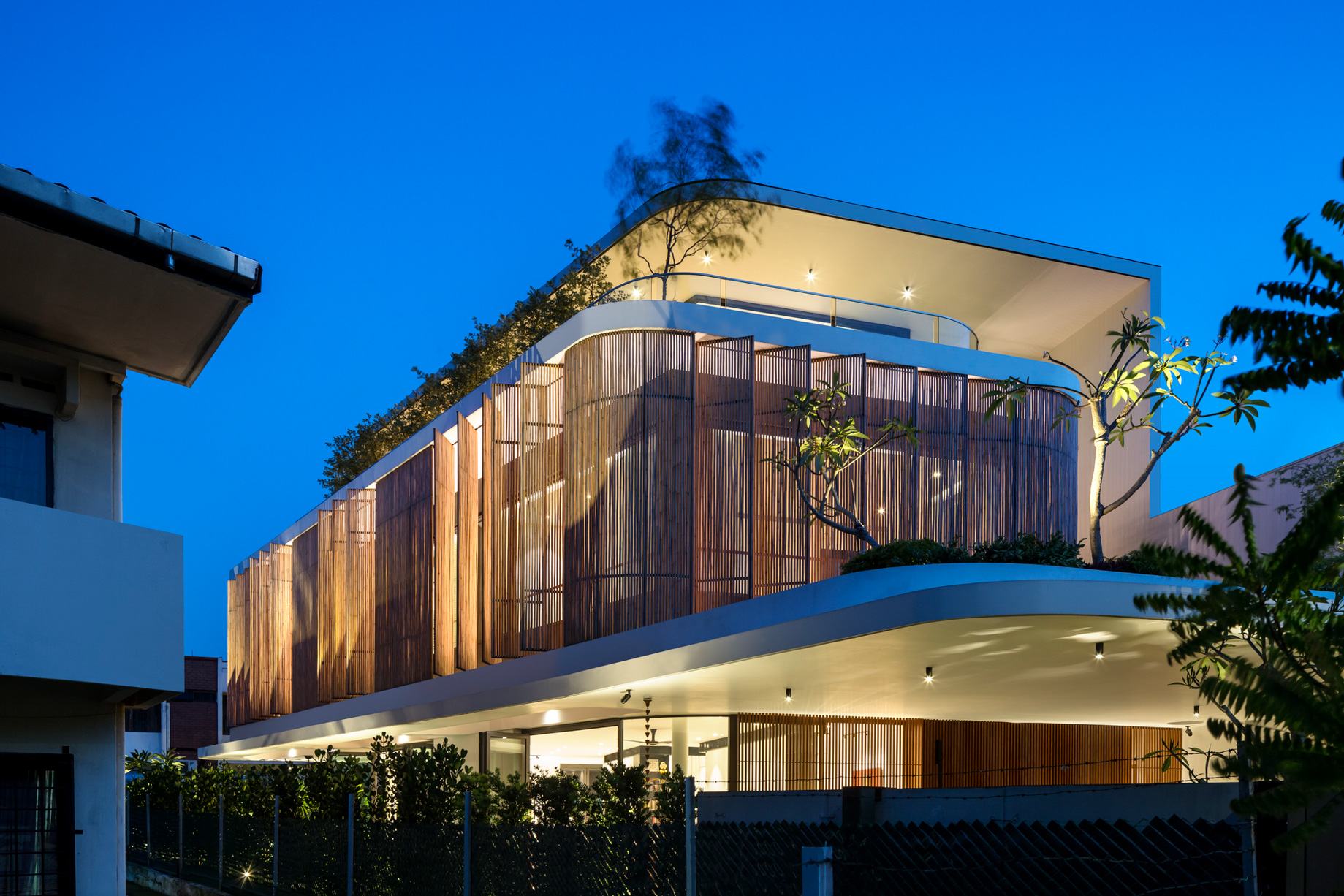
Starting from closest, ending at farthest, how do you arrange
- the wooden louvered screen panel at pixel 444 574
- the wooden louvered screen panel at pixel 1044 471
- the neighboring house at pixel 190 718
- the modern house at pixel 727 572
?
the modern house at pixel 727 572 < the wooden louvered screen panel at pixel 1044 471 < the wooden louvered screen panel at pixel 444 574 < the neighboring house at pixel 190 718

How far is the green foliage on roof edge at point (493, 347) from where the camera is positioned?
30047 mm

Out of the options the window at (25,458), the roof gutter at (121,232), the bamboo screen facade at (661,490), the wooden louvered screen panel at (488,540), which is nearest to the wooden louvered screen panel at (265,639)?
the bamboo screen facade at (661,490)

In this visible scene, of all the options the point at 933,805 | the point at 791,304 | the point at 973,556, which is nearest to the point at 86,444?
the point at 933,805

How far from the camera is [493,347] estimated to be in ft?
109

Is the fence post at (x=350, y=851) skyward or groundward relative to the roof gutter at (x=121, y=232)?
groundward

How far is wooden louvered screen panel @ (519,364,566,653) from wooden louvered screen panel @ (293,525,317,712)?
11706 millimetres

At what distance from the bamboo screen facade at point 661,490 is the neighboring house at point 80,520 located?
27.5ft

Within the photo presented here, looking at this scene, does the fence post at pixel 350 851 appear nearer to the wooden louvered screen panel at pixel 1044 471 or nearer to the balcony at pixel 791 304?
the balcony at pixel 791 304

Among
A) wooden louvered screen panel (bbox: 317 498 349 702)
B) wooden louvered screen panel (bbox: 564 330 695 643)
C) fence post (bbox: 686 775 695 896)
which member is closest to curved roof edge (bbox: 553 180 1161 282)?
wooden louvered screen panel (bbox: 564 330 695 643)

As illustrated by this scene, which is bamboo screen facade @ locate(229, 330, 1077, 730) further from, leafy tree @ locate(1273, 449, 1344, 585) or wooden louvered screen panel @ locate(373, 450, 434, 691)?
leafy tree @ locate(1273, 449, 1344, 585)

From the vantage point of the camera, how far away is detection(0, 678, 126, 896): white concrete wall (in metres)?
8.63

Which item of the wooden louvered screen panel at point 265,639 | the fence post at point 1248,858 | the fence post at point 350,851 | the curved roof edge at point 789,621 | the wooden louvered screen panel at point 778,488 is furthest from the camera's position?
the wooden louvered screen panel at point 265,639

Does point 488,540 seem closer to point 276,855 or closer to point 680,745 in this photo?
point 680,745

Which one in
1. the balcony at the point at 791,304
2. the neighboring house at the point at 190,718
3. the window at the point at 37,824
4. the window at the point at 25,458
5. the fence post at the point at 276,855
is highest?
the balcony at the point at 791,304
